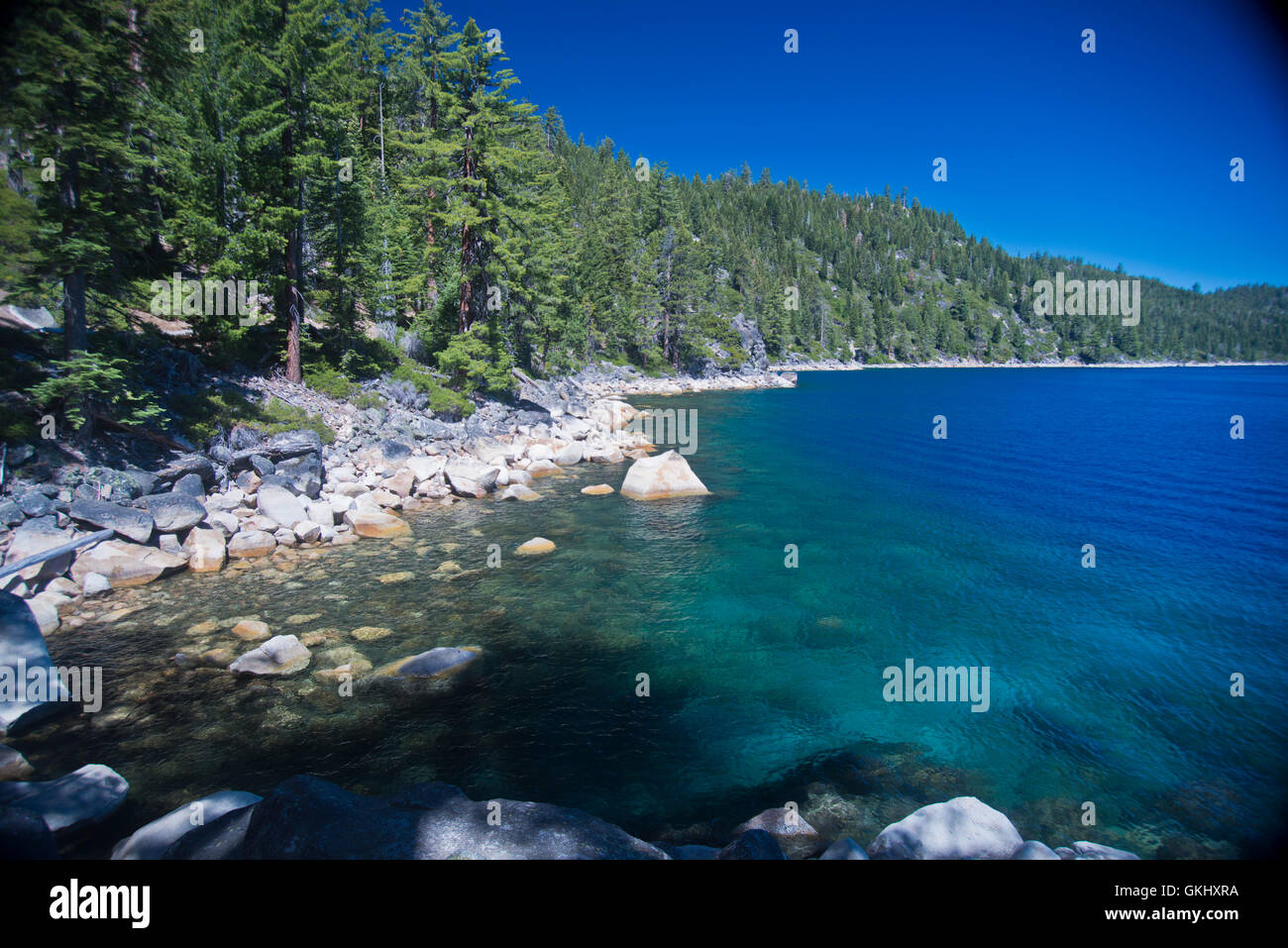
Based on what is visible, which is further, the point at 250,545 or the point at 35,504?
the point at 250,545

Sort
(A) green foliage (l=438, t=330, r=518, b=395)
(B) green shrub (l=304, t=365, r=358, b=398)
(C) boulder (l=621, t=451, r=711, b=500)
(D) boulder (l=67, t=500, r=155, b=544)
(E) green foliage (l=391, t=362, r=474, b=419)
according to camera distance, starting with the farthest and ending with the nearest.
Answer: (A) green foliage (l=438, t=330, r=518, b=395) → (E) green foliage (l=391, t=362, r=474, b=419) → (B) green shrub (l=304, t=365, r=358, b=398) → (C) boulder (l=621, t=451, r=711, b=500) → (D) boulder (l=67, t=500, r=155, b=544)

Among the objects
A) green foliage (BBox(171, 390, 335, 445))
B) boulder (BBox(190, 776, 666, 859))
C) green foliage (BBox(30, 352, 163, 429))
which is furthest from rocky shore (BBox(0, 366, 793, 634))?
boulder (BBox(190, 776, 666, 859))

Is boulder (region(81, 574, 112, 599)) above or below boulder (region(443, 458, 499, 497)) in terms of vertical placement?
below

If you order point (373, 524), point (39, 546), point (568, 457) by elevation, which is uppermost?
point (568, 457)

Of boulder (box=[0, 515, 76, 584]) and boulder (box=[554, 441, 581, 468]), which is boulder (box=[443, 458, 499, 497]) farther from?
boulder (box=[0, 515, 76, 584])

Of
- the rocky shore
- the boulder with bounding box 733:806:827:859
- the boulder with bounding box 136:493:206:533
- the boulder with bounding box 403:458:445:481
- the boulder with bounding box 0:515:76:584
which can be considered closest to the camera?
the boulder with bounding box 733:806:827:859

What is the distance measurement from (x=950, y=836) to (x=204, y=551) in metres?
19.5

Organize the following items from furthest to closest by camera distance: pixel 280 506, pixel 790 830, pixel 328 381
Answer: pixel 328 381, pixel 280 506, pixel 790 830

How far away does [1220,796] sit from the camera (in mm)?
9688

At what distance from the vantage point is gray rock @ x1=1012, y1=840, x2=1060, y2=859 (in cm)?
698

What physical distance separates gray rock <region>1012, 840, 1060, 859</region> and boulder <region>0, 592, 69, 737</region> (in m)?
15.8

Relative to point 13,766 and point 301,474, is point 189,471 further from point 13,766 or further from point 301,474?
point 13,766

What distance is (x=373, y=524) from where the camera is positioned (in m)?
20.2

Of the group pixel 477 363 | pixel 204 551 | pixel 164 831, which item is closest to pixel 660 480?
pixel 477 363
